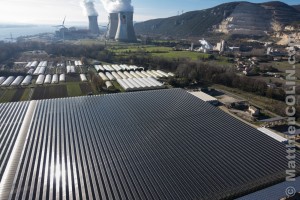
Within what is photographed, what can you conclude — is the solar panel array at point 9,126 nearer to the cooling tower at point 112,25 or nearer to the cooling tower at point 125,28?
the cooling tower at point 125,28

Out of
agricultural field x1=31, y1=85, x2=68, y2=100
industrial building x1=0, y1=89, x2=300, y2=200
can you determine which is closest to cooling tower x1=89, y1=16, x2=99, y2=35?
agricultural field x1=31, y1=85, x2=68, y2=100

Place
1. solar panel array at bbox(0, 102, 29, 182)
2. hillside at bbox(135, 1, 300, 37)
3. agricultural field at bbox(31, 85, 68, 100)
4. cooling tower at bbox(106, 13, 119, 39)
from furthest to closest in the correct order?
1. hillside at bbox(135, 1, 300, 37)
2. cooling tower at bbox(106, 13, 119, 39)
3. agricultural field at bbox(31, 85, 68, 100)
4. solar panel array at bbox(0, 102, 29, 182)

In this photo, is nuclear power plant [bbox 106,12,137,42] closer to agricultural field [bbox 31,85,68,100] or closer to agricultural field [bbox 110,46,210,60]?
agricultural field [bbox 110,46,210,60]

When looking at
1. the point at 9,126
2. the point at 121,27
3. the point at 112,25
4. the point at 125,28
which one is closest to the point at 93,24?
the point at 112,25

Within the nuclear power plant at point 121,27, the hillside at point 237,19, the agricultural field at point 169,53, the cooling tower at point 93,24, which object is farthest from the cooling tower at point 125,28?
the hillside at point 237,19

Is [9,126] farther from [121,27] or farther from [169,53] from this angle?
[121,27]
